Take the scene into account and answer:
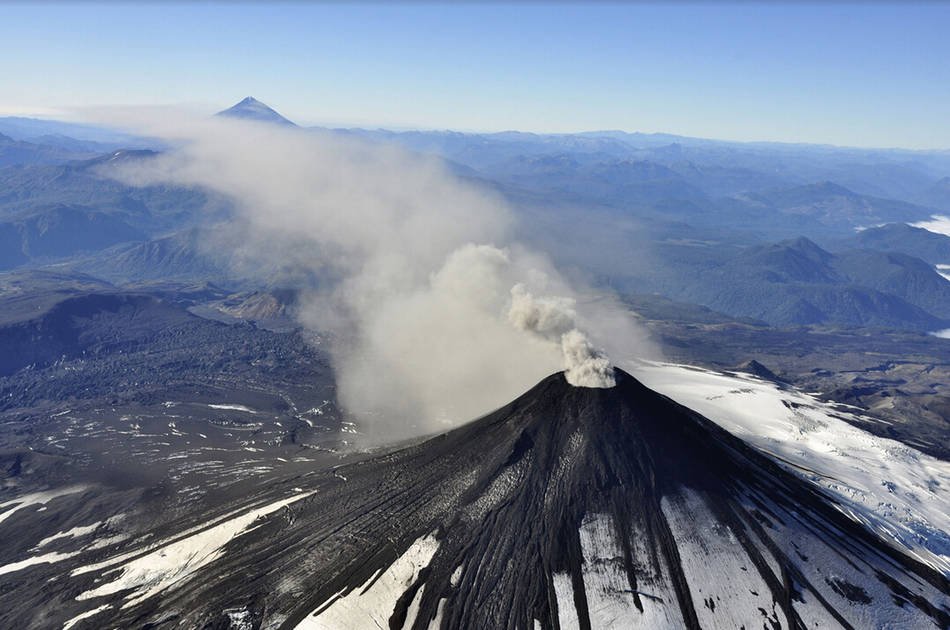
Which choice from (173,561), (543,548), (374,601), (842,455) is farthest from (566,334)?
(173,561)

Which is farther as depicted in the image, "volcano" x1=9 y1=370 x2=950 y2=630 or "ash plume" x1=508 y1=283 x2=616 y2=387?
"ash plume" x1=508 y1=283 x2=616 y2=387

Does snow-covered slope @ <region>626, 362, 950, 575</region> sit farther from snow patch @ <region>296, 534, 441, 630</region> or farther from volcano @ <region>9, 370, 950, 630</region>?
snow patch @ <region>296, 534, 441, 630</region>

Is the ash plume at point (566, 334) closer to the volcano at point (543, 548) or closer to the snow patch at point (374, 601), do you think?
the volcano at point (543, 548)

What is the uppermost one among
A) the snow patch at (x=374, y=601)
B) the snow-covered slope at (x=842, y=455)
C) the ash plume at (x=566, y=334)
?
the ash plume at (x=566, y=334)

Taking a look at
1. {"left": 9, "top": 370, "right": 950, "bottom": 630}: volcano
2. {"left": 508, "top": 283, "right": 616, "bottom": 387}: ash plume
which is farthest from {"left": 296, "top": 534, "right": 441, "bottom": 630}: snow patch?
{"left": 508, "top": 283, "right": 616, "bottom": 387}: ash plume

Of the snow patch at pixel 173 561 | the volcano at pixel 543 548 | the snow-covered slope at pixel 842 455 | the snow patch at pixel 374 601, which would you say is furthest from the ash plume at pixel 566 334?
the snow patch at pixel 173 561

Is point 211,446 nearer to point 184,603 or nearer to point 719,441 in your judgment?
point 184,603

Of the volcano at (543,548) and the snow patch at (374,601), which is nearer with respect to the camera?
the snow patch at (374,601)

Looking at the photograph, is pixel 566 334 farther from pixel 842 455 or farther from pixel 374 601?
pixel 842 455
